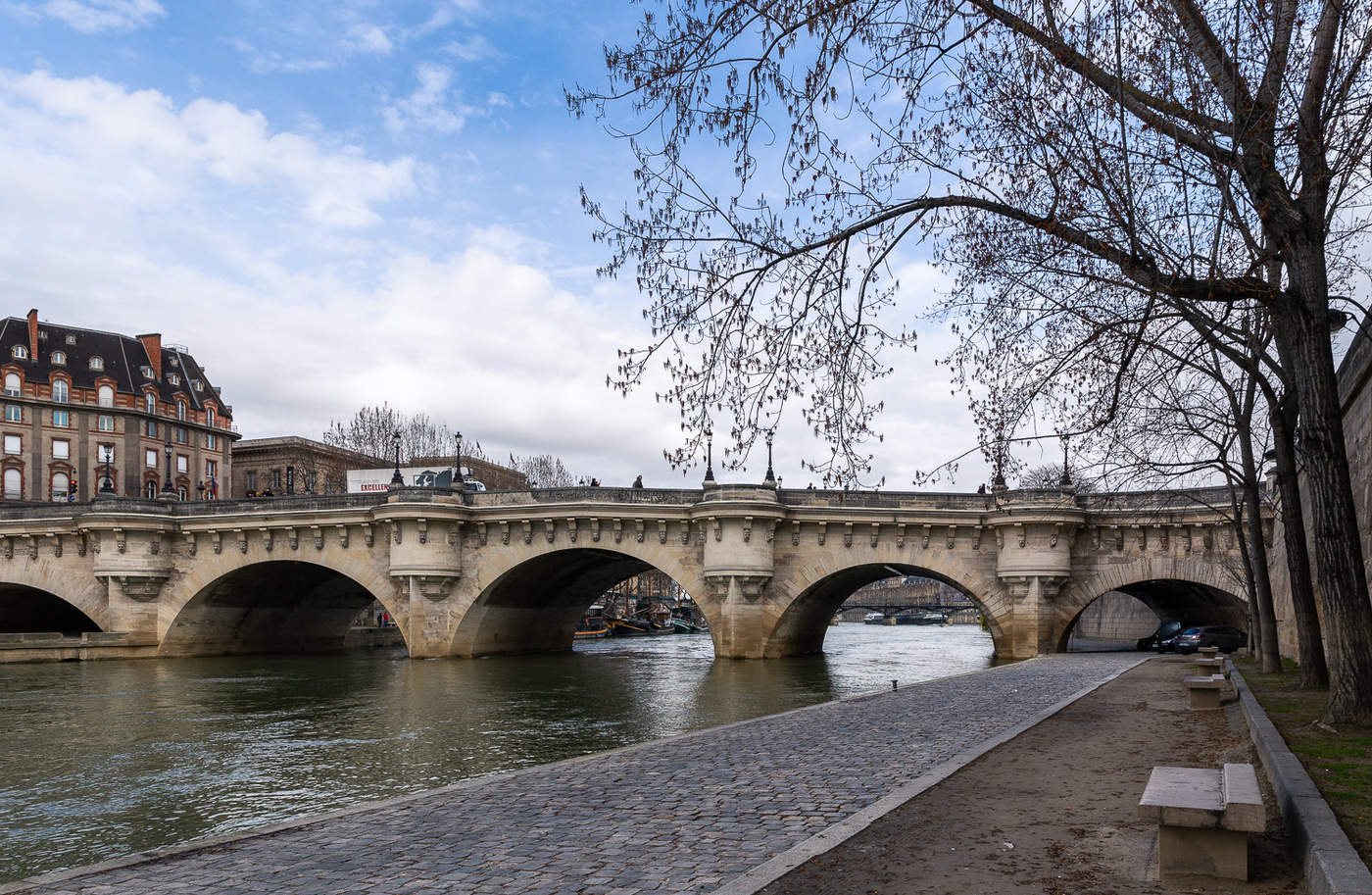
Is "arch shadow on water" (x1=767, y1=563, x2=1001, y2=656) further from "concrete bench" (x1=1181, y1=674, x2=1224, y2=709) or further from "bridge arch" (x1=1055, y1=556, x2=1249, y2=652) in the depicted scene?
"concrete bench" (x1=1181, y1=674, x2=1224, y2=709)

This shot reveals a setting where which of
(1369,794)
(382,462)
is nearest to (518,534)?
(1369,794)

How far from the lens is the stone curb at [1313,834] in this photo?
525 centimetres

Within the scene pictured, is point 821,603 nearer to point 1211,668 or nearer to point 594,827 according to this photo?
point 1211,668

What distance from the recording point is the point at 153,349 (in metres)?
77.4

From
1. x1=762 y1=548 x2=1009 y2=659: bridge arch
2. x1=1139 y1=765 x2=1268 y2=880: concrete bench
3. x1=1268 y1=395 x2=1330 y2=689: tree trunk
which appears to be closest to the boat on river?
x1=762 y1=548 x2=1009 y2=659: bridge arch

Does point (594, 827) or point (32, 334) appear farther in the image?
point (32, 334)

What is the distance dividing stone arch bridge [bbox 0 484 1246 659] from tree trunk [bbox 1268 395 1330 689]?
1658 centimetres

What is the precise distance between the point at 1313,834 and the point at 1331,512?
620cm

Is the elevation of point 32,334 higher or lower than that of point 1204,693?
higher

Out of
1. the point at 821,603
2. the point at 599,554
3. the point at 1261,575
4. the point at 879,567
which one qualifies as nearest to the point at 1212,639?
the point at 879,567

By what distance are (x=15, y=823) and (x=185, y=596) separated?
3212 cm

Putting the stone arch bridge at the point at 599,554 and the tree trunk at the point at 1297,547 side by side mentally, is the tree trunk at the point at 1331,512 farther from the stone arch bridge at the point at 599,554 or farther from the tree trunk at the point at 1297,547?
the stone arch bridge at the point at 599,554

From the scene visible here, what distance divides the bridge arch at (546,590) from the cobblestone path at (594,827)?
970 inches

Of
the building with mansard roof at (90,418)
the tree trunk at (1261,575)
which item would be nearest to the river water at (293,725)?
the tree trunk at (1261,575)
